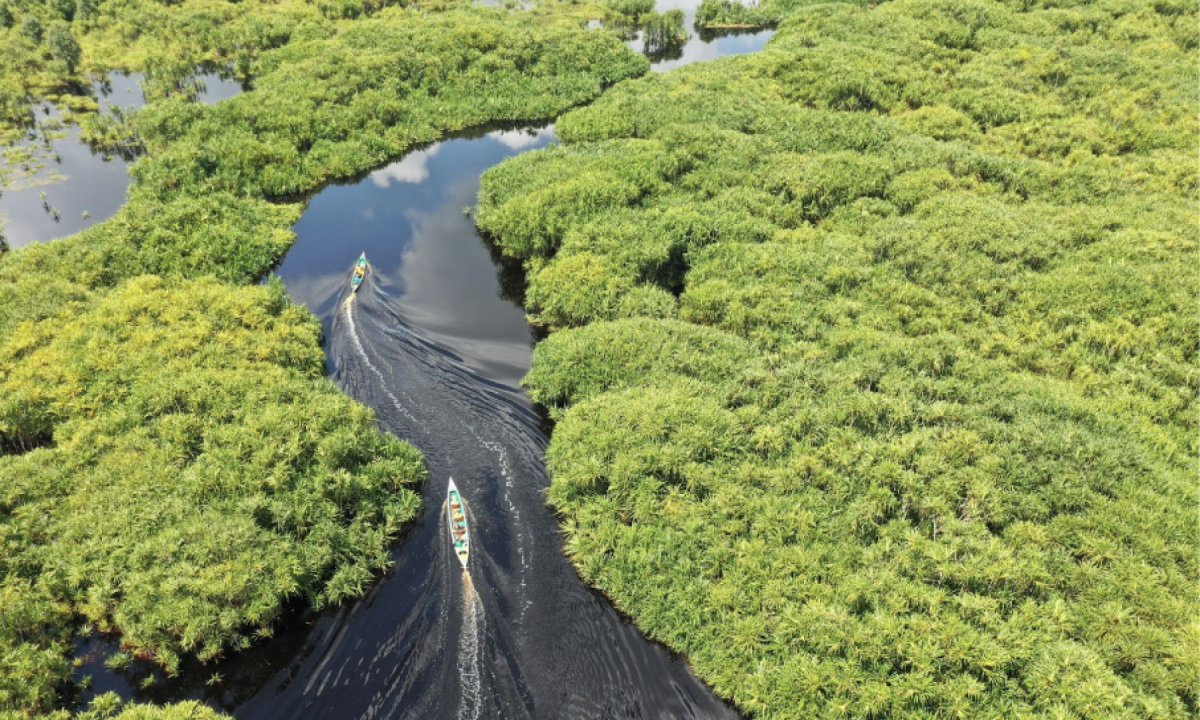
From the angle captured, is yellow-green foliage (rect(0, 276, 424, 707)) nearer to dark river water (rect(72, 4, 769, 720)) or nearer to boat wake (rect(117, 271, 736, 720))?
boat wake (rect(117, 271, 736, 720))

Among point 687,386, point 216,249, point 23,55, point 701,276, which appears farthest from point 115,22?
point 687,386

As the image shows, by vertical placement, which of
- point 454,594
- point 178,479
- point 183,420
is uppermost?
point 183,420

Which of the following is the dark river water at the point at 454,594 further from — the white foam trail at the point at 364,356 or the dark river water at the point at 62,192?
the dark river water at the point at 62,192

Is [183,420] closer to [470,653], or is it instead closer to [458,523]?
[458,523]

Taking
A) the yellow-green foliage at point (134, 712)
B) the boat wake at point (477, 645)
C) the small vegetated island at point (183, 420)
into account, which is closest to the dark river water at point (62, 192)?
the small vegetated island at point (183, 420)

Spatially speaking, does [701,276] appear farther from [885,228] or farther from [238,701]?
[238,701]

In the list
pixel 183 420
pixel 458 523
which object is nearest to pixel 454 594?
pixel 458 523

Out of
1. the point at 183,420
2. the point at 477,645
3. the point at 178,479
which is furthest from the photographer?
the point at 183,420
